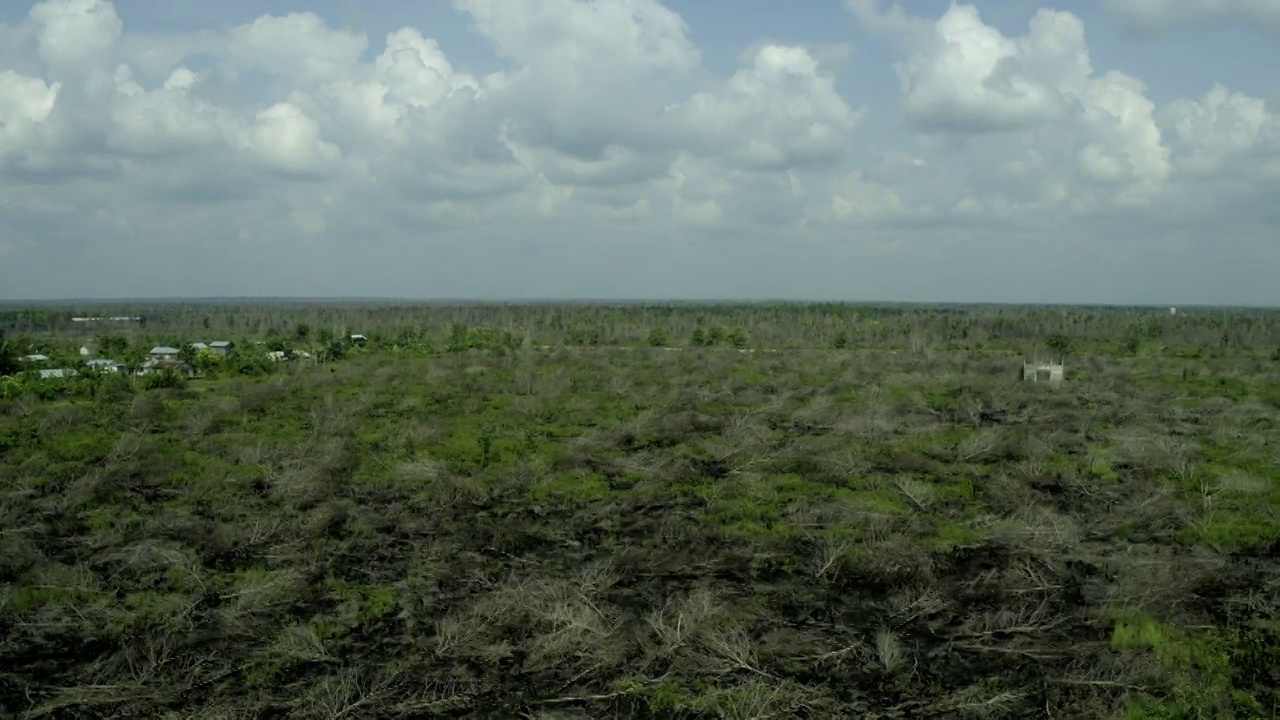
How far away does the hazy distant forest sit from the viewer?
1119 centimetres

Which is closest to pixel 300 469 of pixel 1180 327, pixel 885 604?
pixel 885 604

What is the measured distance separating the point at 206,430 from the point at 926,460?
23.8 meters

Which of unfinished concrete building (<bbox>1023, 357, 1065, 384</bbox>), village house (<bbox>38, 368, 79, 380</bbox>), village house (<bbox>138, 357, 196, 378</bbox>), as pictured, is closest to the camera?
village house (<bbox>38, 368, 79, 380</bbox>)

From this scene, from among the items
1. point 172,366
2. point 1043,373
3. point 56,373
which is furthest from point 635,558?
point 172,366

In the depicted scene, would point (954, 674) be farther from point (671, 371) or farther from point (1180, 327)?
point (1180, 327)

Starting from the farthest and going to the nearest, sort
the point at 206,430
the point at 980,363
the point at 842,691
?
the point at 980,363 < the point at 206,430 < the point at 842,691

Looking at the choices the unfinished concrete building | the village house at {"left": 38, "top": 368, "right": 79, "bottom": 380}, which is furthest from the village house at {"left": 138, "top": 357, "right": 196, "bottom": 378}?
the unfinished concrete building

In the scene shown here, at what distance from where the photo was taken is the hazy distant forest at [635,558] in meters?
11.2

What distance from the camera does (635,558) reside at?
15562 mm

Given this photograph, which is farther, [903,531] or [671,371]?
[671,371]

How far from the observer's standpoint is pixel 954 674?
11812mm

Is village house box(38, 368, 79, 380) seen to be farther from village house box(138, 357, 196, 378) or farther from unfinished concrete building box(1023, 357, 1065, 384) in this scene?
unfinished concrete building box(1023, 357, 1065, 384)

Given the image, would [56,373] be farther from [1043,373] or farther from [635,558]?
[1043,373]

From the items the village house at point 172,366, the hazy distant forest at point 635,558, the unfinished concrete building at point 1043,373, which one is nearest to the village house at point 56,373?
the village house at point 172,366
